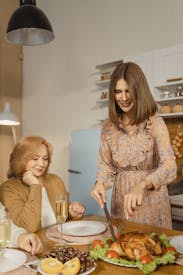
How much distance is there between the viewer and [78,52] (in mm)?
4156

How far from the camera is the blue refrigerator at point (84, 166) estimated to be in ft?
11.1

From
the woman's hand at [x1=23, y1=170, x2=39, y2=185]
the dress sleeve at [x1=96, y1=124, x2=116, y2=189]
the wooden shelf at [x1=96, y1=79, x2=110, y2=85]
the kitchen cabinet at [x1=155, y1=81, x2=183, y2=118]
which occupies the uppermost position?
the wooden shelf at [x1=96, y1=79, x2=110, y2=85]

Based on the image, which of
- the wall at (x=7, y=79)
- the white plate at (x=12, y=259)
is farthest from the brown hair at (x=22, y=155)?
the wall at (x=7, y=79)

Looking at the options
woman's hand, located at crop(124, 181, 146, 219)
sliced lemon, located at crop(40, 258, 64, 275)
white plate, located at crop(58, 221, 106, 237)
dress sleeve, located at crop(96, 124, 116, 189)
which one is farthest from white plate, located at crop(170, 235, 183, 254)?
dress sleeve, located at crop(96, 124, 116, 189)

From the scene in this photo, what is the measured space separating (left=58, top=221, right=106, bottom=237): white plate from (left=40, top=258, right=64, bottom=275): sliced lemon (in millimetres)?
381

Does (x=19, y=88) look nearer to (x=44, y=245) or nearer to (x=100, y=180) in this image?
(x=100, y=180)

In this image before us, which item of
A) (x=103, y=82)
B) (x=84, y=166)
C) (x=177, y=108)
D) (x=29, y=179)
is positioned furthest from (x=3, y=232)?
(x=103, y=82)

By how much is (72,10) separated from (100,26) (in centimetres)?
57

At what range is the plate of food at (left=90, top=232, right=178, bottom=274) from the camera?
1.05 m

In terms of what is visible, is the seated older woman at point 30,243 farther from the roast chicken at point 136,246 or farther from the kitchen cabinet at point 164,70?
the kitchen cabinet at point 164,70

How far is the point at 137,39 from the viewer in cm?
356

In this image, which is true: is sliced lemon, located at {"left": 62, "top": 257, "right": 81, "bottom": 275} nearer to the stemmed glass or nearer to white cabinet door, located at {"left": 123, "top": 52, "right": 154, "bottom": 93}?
the stemmed glass

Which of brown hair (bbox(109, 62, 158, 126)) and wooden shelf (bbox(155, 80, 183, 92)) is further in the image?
wooden shelf (bbox(155, 80, 183, 92))

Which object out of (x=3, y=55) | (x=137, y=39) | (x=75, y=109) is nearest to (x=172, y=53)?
(x=137, y=39)
